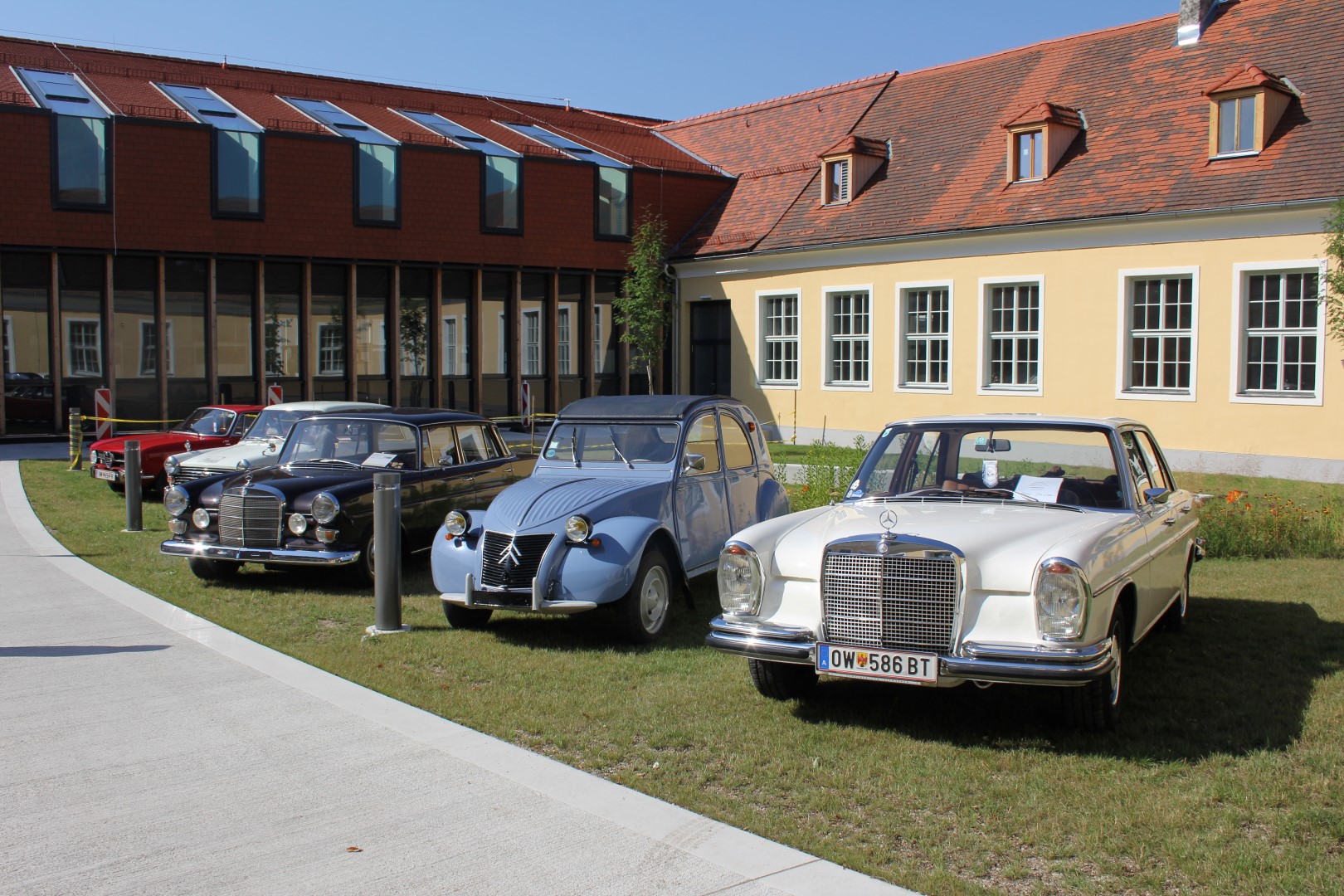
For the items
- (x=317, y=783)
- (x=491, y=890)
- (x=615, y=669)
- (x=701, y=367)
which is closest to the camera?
(x=491, y=890)

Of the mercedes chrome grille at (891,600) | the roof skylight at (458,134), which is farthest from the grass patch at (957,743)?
the roof skylight at (458,134)

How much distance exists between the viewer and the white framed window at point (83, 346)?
77.2 feet

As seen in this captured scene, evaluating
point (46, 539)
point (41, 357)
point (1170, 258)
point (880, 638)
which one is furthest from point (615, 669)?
point (41, 357)

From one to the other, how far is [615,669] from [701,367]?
23.4 metres

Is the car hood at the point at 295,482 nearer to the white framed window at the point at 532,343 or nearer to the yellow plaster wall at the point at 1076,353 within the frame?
the yellow plaster wall at the point at 1076,353

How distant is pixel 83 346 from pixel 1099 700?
76.6 ft

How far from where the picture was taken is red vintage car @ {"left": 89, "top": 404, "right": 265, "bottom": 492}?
51.5ft

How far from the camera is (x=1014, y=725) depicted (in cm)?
582

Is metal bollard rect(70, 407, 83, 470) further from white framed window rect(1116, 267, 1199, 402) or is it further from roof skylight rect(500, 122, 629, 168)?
white framed window rect(1116, 267, 1199, 402)

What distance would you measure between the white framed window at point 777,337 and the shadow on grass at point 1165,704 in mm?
20351

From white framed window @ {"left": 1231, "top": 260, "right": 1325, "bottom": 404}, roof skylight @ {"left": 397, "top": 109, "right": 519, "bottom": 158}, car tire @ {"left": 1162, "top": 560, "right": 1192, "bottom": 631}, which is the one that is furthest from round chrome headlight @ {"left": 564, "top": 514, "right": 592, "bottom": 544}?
roof skylight @ {"left": 397, "top": 109, "right": 519, "bottom": 158}

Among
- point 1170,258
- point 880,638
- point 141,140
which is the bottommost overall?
point 880,638

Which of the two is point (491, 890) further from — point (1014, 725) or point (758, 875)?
point (1014, 725)

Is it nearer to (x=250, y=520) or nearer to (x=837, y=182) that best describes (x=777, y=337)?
(x=837, y=182)
